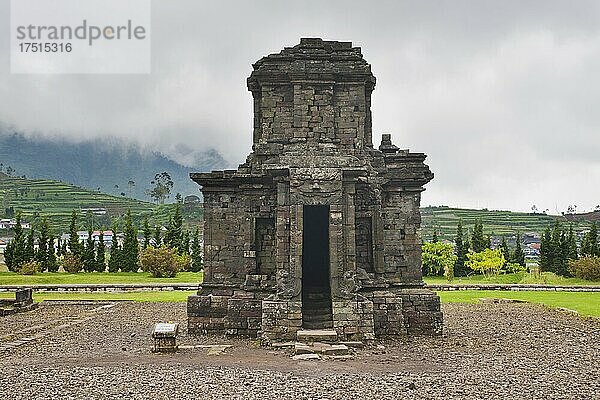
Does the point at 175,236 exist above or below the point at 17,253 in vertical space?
above

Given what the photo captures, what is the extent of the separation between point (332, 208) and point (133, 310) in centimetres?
1302

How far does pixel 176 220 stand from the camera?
181 feet

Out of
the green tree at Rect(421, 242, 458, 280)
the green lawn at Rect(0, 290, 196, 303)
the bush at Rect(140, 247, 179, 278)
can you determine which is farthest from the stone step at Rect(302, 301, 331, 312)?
the green tree at Rect(421, 242, 458, 280)

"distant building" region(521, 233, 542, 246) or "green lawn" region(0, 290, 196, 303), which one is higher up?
"distant building" region(521, 233, 542, 246)

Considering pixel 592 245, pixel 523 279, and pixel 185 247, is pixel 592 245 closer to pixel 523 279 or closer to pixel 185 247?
pixel 523 279

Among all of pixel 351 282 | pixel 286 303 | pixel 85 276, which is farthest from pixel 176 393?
pixel 85 276

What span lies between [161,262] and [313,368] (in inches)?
1404

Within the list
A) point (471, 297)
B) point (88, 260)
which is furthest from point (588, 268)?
point (88, 260)

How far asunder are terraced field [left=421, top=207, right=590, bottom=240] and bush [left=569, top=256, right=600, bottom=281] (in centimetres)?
6521

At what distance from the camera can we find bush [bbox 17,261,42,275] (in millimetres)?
47594

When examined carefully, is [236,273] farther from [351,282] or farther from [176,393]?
[176,393]

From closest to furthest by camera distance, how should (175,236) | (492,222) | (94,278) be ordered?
(94,278), (175,236), (492,222)

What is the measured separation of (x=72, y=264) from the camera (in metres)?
50.0

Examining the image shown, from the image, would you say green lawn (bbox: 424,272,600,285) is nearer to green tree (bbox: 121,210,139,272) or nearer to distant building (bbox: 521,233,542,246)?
green tree (bbox: 121,210,139,272)
